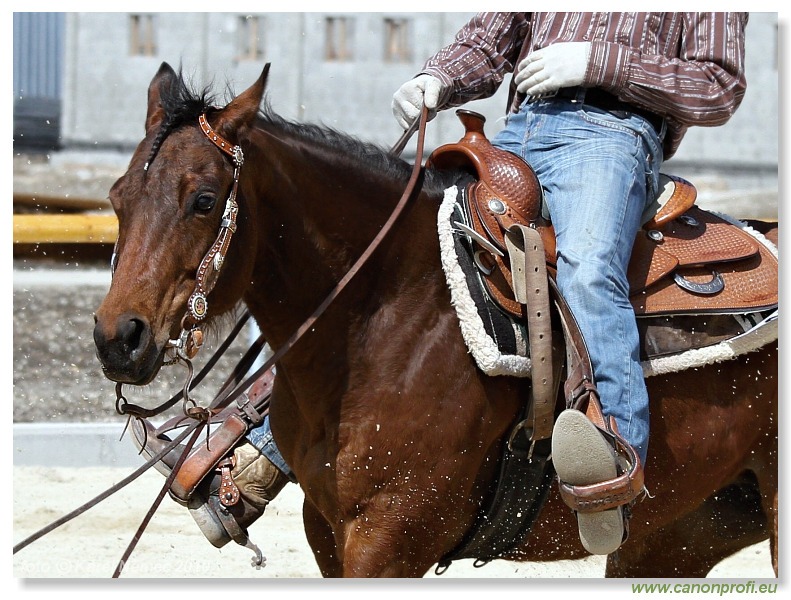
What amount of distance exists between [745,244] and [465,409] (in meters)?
1.08

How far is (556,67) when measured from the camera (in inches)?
114

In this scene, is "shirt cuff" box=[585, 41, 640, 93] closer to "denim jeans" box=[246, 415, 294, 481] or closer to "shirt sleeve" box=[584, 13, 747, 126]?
"shirt sleeve" box=[584, 13, 747, 126]

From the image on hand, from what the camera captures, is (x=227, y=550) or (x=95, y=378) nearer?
(x=227, y=550)

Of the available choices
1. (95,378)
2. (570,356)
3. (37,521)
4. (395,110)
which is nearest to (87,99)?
(95,378)

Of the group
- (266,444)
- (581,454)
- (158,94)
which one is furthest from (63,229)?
(581,454)

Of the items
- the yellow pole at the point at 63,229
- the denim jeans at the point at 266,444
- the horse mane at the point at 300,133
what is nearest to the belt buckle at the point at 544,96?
the horse mane at the point at 300,133

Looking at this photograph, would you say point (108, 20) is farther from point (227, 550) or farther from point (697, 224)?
point (697, 224)

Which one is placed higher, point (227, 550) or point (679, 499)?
point (679, 499)

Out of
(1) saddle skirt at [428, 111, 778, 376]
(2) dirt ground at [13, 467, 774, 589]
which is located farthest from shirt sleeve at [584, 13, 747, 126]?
(2) dirt ground at [13, 467, 774, 589]

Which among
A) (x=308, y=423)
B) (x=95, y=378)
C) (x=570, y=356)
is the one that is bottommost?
(x=95, y=378)

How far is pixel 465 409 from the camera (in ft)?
8.78

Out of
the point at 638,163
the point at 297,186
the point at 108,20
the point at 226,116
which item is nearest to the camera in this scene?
the point at 226,116

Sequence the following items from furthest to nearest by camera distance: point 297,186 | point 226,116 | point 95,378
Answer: point 95,378, point 297,186, point 226,116

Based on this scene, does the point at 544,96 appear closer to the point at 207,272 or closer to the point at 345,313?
the point at 345,313
